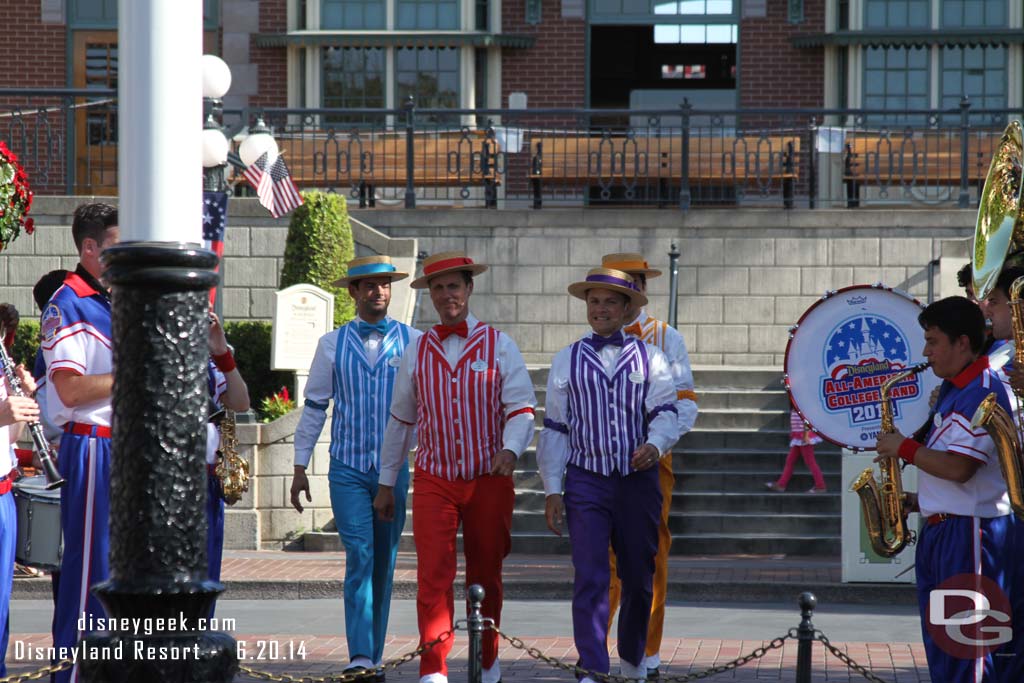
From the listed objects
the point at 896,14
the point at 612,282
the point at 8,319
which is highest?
the point at 896,14

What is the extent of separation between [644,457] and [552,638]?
2.46 m

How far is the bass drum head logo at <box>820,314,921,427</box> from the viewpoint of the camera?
32.9ft

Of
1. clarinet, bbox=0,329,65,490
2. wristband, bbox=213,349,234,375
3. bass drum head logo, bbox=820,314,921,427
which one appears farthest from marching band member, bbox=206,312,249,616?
bass drum head logo, bbox=820,314,921,427

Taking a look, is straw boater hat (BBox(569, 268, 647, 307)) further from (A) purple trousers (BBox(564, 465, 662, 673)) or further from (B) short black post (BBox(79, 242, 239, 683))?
(B) short black post (BBox(79, 242, 239, 683))

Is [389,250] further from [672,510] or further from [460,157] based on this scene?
[672,510]

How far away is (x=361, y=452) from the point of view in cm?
802

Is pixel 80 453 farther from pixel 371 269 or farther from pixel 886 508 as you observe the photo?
pixel 886 508

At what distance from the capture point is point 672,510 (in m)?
13.7

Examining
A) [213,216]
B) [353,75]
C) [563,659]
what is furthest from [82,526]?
[353,75]

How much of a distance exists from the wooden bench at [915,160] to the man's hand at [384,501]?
12.2 meters

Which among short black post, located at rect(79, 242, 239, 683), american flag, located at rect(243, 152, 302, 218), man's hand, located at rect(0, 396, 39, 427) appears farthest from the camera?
american flag, located at rect(243, 152, 302, 218)

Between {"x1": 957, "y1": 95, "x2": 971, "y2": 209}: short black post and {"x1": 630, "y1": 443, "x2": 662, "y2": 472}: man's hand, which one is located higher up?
{"x1": 957, "y1": 95, "x2": 971, "y2": 209}: short black post

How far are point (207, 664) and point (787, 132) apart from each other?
1629cm

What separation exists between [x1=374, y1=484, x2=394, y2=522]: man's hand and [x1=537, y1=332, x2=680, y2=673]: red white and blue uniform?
0.81 m
